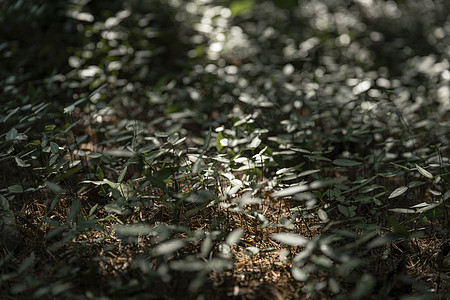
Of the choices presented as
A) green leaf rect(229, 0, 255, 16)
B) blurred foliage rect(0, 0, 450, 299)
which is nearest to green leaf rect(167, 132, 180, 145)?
blurred foliage rect(0, 0, 450, 299)

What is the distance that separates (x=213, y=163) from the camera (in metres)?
1.63

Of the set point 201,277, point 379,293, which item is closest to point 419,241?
point 379,293

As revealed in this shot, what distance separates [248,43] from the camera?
4305 millimetres

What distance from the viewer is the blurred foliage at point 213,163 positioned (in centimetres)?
121

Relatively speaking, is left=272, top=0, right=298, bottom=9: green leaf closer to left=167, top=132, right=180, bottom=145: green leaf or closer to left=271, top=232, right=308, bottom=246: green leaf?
left=271, top=232, right=308, bottom=246: green leaf

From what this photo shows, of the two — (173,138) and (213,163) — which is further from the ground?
(173,138)

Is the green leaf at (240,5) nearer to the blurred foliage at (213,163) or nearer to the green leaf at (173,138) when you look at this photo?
the blurred foliage at (213,163)

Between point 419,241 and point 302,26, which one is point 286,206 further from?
point 302,26

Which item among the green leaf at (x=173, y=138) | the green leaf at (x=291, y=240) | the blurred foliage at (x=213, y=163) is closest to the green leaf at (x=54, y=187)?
the blurred foliage at (x=213, y=163)

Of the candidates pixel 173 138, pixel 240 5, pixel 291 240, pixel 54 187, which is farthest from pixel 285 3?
pixel 54 187

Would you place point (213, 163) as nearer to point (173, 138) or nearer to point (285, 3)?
point (173, 138)

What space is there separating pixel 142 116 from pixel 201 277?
192 centimetres

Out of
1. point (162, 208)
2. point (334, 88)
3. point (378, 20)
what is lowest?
point (378, 20)

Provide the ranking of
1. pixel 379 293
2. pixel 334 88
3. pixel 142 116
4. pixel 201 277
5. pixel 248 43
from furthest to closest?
pixel 248 43 < pixel 334 88 < pixel 142 116 < pixel 379 293 < pixel 201 277
